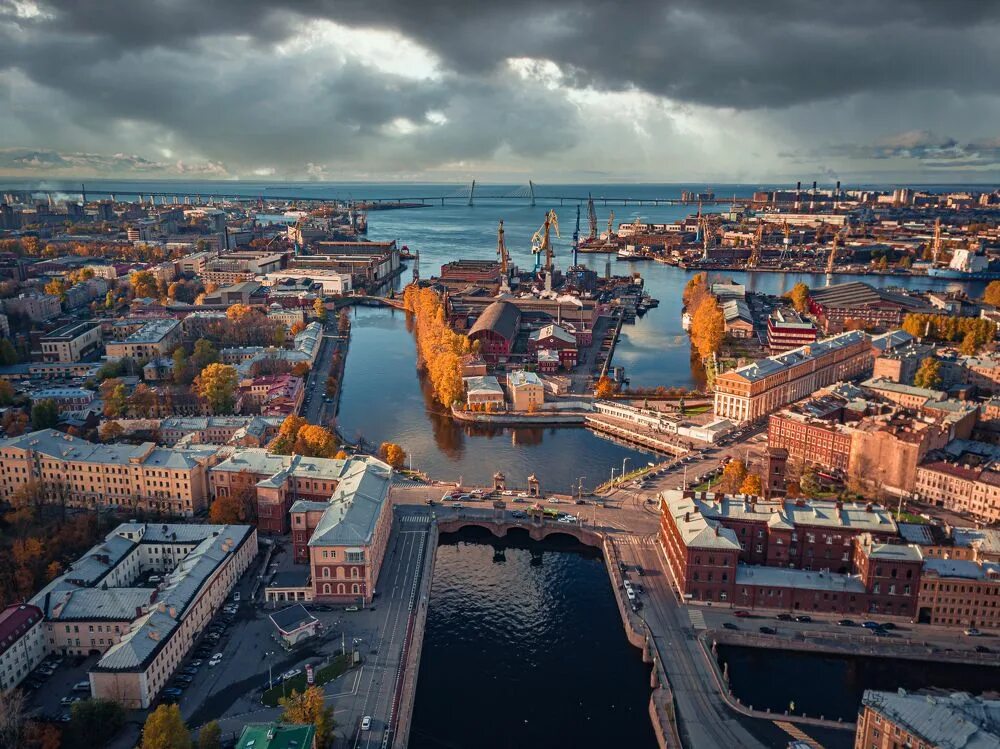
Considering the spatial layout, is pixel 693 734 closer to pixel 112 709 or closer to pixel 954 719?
pixel 954 719

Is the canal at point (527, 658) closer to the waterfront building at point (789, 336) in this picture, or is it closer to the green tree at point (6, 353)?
the waterfront building at point (789, 336)

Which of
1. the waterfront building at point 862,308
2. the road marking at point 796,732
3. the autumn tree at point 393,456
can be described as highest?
the waterfront building at point 862,308

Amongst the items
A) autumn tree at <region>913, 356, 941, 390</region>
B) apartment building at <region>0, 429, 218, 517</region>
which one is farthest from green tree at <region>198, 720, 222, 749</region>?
autumn tree at <region>913, 356, 941, 390</region>

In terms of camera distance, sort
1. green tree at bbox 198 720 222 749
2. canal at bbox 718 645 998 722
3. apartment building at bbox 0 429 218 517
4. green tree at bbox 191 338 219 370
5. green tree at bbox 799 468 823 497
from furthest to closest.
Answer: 1. green tree at bbox 191 338 219 370
2. green tree at bbox 799 468 823 497
3. apartment building at bbox 0 429 218 517
4. canal at bbox 718 645 998 722
5. green tree at bbox 198 720 222 749

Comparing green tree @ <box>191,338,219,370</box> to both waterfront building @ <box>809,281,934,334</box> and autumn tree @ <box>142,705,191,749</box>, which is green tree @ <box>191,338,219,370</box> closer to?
autumn tree @ <box>142,705,191,749</box>

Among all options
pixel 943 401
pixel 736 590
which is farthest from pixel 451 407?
pixel 943 401

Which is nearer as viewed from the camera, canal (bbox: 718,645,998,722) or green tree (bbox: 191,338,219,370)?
canal (bbox: 718,645,998,722)

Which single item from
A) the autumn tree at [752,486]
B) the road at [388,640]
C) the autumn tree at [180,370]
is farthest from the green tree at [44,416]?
the autumn tree at [752,486]
